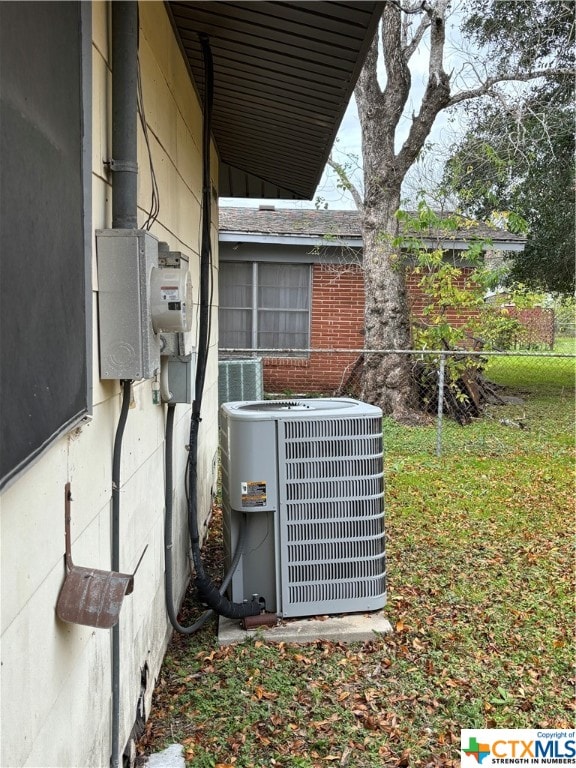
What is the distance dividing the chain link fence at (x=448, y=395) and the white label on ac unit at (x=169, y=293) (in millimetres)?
5594

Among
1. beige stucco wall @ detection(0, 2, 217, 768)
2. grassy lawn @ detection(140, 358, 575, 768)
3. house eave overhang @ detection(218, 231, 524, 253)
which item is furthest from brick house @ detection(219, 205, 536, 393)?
beige stucco wall @ detection(0, 2, 217, 768)

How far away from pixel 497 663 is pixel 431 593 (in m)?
0.83

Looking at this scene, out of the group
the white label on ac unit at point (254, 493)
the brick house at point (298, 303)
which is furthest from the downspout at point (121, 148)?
the brick house at point (298, 303)

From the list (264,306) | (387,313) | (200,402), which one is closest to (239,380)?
(387,313)

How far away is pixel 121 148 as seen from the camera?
6.72 ft

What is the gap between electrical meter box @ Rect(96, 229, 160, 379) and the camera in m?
1.96

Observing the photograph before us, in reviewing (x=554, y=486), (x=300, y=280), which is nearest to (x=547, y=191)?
(x=300, y=280)

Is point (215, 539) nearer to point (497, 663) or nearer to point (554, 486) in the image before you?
point (497, 663)

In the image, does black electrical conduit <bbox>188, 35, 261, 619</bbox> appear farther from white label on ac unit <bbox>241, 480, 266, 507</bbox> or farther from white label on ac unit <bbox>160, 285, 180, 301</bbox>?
white label on ac unit <bbox>160, 285, 180, 301</bbox>

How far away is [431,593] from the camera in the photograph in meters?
4.00

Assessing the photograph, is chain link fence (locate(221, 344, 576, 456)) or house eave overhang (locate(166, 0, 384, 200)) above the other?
house eave overhang (locate(166, 0, 384, 200))

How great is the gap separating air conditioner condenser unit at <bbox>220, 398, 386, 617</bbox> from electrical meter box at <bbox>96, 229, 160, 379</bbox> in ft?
4.51

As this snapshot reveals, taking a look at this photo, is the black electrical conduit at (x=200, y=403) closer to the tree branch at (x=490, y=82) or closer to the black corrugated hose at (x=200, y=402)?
the black corrugated hose at (x=200, y=402)

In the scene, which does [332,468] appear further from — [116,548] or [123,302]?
[123,302]
